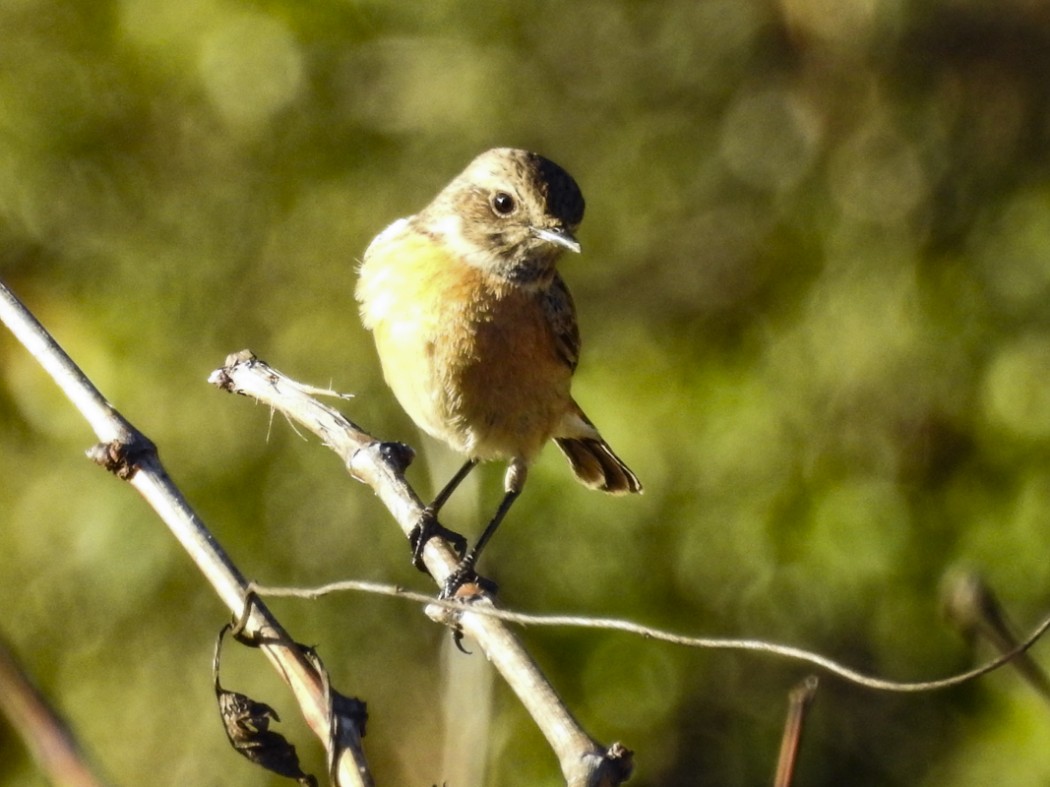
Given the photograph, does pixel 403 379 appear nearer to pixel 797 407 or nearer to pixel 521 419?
pixel 521 419

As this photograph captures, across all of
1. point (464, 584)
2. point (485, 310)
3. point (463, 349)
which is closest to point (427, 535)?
point (464, 584)

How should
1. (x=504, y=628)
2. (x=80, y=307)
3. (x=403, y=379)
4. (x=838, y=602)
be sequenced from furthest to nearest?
(x=80, y=307) < (x=838, y=602) < (x=403, y=379) < (x=504, y=628)

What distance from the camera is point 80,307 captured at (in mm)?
6938

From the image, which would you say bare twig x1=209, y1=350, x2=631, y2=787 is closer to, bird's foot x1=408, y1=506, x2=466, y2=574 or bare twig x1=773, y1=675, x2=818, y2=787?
bird's foot x1=408, y1=506, x2=466, y2=574

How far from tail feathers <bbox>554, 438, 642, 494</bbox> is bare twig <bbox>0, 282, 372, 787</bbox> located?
3.50 metres

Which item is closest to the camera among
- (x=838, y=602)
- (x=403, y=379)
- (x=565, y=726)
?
(x=565, y=726)

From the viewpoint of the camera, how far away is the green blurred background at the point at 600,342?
6582 mm

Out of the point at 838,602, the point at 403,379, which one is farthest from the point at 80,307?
the point at 838,602

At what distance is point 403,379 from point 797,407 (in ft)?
6.62

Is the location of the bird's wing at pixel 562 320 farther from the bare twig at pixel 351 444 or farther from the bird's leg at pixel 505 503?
the bare twig at pixel 351 444

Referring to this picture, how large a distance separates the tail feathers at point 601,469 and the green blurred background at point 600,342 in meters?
0.22

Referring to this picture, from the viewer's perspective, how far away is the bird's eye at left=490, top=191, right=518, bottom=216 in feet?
18.6

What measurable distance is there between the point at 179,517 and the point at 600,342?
430 centimetres

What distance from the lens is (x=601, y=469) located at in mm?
6383
